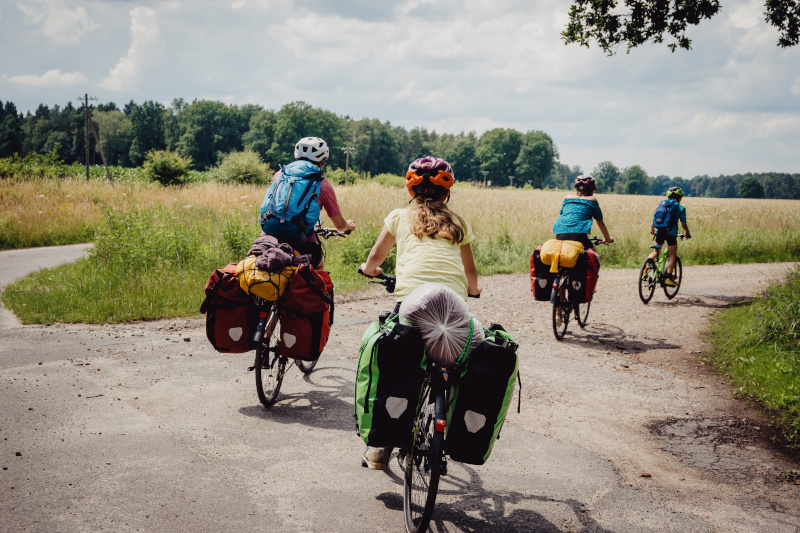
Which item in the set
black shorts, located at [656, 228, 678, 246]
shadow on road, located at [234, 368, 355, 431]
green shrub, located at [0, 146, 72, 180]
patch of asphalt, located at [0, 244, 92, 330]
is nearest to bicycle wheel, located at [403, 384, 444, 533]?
shadow on road, located at [234, 368, 355, 431]

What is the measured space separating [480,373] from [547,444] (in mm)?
2021

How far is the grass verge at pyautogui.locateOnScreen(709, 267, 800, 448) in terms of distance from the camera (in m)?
5.70

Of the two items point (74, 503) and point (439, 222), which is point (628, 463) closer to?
point (439, 222)

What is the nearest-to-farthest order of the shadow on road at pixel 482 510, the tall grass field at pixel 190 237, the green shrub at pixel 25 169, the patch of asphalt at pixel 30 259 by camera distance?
the shadow on road at pixel 482 510, the tall grass field at pixel 190 237, the patch of asphalt at pixel 30 259, the green shrub at pixel 25 169

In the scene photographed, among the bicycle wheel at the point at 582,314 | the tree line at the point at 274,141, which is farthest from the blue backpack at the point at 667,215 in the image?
the tree line at the point at 274,141

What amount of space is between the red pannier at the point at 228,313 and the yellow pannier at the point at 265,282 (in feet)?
0.35

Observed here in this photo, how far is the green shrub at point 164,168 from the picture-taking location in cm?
3394

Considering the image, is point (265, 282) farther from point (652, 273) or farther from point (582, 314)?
point (652, 273)

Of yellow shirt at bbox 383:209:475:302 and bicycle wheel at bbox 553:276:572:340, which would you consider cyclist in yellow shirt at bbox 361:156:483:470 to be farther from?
bicycle wheel at bbox 553:276:572:340

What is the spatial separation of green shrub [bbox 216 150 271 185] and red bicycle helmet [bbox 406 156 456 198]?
30592mm

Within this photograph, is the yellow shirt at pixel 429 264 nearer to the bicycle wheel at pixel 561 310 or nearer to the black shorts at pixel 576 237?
the bicycle wheel at pixel 561 310

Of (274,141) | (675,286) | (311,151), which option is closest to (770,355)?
(675,286)

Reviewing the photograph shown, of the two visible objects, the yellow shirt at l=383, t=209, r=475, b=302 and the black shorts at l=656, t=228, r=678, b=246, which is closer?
A: the yellow shirt at l=383, t=209, r=475, b=302

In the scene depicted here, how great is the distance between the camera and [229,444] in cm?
436
